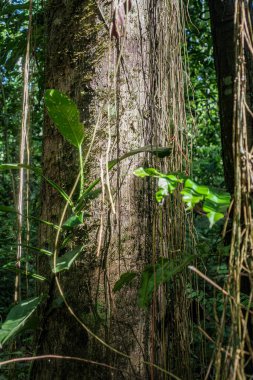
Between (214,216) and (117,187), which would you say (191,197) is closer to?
(214,216)

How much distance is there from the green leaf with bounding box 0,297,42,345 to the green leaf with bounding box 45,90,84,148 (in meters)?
0.37

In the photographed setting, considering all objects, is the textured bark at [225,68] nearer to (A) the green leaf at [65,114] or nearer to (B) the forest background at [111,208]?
(B) the forest background at [111,208]

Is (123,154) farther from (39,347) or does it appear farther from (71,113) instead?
(39,347)

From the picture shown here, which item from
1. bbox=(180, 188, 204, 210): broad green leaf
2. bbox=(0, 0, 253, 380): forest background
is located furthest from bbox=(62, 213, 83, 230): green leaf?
bbox=(180, 188, 204, 210): broad green leaf

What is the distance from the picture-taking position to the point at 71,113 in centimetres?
102

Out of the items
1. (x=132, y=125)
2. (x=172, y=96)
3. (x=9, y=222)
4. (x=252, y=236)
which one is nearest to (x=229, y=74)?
(x=172, y=96)

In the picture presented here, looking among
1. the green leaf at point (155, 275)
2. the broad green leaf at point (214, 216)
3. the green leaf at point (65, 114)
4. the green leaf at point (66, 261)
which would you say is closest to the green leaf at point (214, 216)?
the broad green leaf at point (214, 216)

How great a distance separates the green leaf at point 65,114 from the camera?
1.01m

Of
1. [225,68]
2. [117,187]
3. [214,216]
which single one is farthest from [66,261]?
[225,68]

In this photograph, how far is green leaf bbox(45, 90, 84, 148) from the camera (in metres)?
1.01

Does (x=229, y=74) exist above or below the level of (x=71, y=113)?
above

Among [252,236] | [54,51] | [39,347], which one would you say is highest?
[54,51]

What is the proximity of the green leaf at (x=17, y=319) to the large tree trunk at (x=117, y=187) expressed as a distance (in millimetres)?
63

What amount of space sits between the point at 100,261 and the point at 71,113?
336mm
